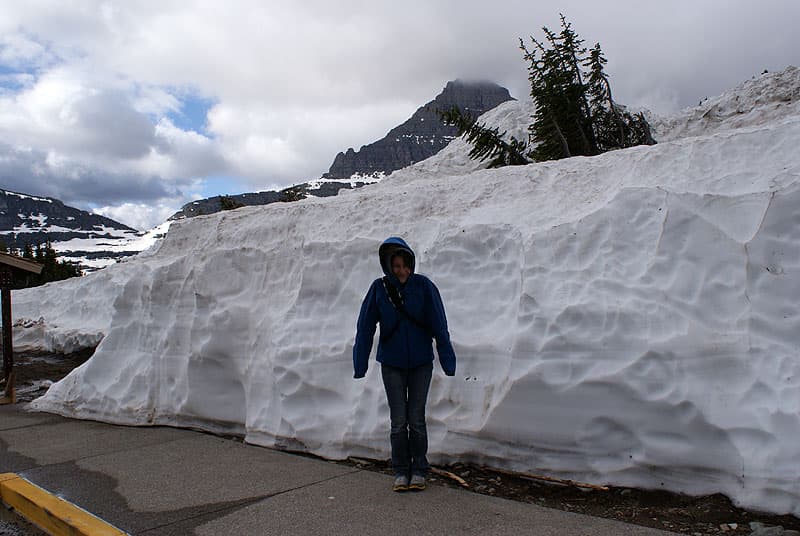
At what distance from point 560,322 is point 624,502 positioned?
1.28 meters

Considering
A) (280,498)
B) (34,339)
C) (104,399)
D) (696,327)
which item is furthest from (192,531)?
(34,339)

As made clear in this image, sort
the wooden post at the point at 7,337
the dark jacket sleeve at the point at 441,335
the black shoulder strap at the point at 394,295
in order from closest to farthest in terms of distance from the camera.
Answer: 1. the dark jacket sleeve at the point at 441,335
2. the black shoulder strap at the point at 394,295
3. the wooden post at the point at 7,337

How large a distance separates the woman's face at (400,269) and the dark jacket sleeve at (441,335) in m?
0.18

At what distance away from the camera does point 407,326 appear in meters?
4.35

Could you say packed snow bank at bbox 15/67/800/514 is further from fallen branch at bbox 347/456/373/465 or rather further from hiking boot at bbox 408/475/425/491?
hiking boot at bbox 408/475/425/491

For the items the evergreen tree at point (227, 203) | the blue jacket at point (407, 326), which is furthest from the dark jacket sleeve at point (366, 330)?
the evergreen tree at point (227, 203)

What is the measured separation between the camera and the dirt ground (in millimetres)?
3473

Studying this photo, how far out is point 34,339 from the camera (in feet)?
55.6

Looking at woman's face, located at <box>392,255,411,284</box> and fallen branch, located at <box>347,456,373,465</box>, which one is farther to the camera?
fallen branch, located at <box>347,456,373,465</box>

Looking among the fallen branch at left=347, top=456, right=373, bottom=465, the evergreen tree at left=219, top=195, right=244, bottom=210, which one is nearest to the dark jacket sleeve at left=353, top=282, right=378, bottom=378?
the fallen branch at left=347, top=456, right=373, bottom=465

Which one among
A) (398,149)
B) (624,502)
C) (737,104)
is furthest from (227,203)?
(398,149)

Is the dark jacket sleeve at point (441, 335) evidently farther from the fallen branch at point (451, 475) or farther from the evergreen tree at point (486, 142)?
the evergreen tree at point (486, 142)

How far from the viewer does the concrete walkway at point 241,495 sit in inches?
146

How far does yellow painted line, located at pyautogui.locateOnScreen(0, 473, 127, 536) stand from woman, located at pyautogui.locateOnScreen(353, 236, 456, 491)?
6.05ft
